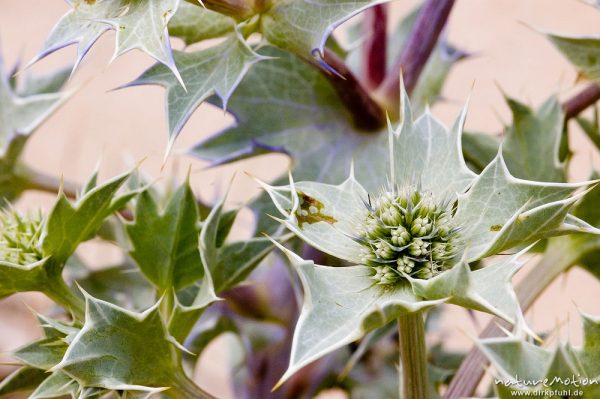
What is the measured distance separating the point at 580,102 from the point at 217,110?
4.10ft

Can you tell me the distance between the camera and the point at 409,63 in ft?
1.84

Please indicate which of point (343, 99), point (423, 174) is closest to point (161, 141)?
point (343, 99)

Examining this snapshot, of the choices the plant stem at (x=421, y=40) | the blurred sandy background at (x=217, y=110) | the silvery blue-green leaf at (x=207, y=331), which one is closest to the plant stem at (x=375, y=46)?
the plant stem at (x=421, y=40)

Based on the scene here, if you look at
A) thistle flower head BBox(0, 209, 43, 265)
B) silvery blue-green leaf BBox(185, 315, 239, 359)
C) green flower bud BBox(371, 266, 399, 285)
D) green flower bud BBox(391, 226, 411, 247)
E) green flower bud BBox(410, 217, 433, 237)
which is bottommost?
silvery blue-green leaf BBox(185, 315, 239, 359)

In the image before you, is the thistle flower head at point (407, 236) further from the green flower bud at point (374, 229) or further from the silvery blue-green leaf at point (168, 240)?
the silvery blue-green leaf at point (168, 240)

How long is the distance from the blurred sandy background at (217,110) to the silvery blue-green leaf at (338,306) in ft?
3.04

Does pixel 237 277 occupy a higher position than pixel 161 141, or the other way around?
pixel 237 277

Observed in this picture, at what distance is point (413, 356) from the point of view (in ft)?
1.27

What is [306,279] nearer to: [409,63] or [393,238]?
[393,238]

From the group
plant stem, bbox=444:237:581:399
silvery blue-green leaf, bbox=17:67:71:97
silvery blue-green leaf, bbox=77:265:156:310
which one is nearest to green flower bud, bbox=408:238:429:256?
plant stem, bbox=444:237:581:399

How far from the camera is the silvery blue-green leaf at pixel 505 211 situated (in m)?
0.36

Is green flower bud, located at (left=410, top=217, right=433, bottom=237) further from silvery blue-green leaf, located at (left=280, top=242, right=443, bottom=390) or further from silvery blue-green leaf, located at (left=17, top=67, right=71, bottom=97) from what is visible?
silvery blue-green leaf, located at (left=17, top=67, right=71, bottom=97)

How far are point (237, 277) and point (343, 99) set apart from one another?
153 millimetres

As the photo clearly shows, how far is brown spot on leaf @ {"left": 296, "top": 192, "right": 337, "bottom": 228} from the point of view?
15.9 inches
